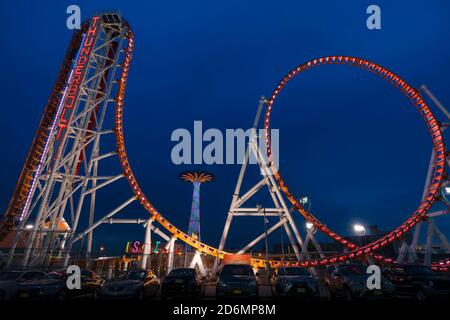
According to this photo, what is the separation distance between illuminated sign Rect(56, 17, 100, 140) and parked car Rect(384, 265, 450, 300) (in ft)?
82.1

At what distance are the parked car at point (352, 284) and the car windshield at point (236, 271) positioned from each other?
13.5 feet

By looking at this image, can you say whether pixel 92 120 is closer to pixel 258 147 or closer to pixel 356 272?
pixel 258 147

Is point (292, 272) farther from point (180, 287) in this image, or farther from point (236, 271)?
point (180, 287)

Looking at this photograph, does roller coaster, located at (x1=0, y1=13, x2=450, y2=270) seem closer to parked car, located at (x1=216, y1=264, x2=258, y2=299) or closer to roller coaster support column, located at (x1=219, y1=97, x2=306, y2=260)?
roller coaster support column, located at (x1=219, y1=97, x2=306, y2=260)

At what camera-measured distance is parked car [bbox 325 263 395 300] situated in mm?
10961

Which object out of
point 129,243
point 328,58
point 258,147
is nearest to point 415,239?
point 258,147

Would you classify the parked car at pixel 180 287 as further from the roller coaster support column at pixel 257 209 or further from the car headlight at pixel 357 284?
the roller coaster support column at pixel 257 209

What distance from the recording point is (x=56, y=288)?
1150 cm

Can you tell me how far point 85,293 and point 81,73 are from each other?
18.7 m

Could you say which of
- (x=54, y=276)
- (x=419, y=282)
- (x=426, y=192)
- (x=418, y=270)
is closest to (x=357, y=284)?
(x=419, y=282)

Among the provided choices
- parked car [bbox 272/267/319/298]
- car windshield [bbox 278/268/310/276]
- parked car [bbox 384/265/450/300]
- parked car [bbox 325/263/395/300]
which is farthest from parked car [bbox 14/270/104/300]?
parked car [bbox 384/265/450/300]

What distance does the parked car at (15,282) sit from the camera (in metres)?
11.1

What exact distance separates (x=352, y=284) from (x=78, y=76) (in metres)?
25.4

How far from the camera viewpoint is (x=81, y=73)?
23422mm
